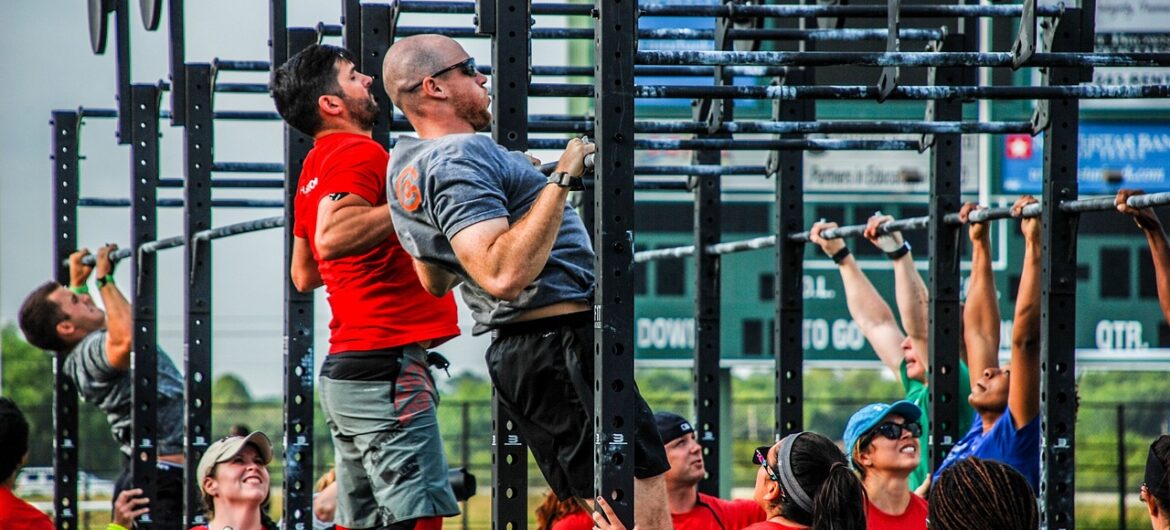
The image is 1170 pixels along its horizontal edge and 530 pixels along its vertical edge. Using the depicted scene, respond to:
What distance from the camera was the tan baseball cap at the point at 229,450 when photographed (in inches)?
195

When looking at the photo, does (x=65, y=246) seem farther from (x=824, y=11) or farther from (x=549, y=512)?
(x=824, y=11)

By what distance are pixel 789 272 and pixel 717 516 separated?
1532 millimetres

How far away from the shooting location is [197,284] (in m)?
5.91

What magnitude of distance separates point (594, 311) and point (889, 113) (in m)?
7.90

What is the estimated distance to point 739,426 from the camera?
1959 centimetres

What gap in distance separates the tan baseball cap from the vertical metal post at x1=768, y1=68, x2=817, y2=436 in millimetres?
2033

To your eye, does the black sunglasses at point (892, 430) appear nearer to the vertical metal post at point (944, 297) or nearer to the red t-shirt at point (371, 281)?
the vertical metal post at point (944, 297)

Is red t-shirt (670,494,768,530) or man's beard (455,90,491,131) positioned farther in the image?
red t-shirt (670,494,768,530)

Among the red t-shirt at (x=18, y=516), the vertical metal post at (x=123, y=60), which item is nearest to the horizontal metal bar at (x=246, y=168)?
the vertical metal post at (x=123, y=60)

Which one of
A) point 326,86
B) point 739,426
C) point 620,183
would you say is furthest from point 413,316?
point 739,426

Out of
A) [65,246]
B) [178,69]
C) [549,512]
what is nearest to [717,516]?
[549,512]

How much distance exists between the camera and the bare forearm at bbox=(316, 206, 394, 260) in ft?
12.1

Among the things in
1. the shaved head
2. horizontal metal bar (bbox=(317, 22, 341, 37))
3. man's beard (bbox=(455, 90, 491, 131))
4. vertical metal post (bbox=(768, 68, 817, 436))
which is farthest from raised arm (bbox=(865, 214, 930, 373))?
the shaved head

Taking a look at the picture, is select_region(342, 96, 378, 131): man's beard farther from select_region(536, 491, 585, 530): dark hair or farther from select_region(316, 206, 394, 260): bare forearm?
select_region(536, 491, 585, 530): dark hair
